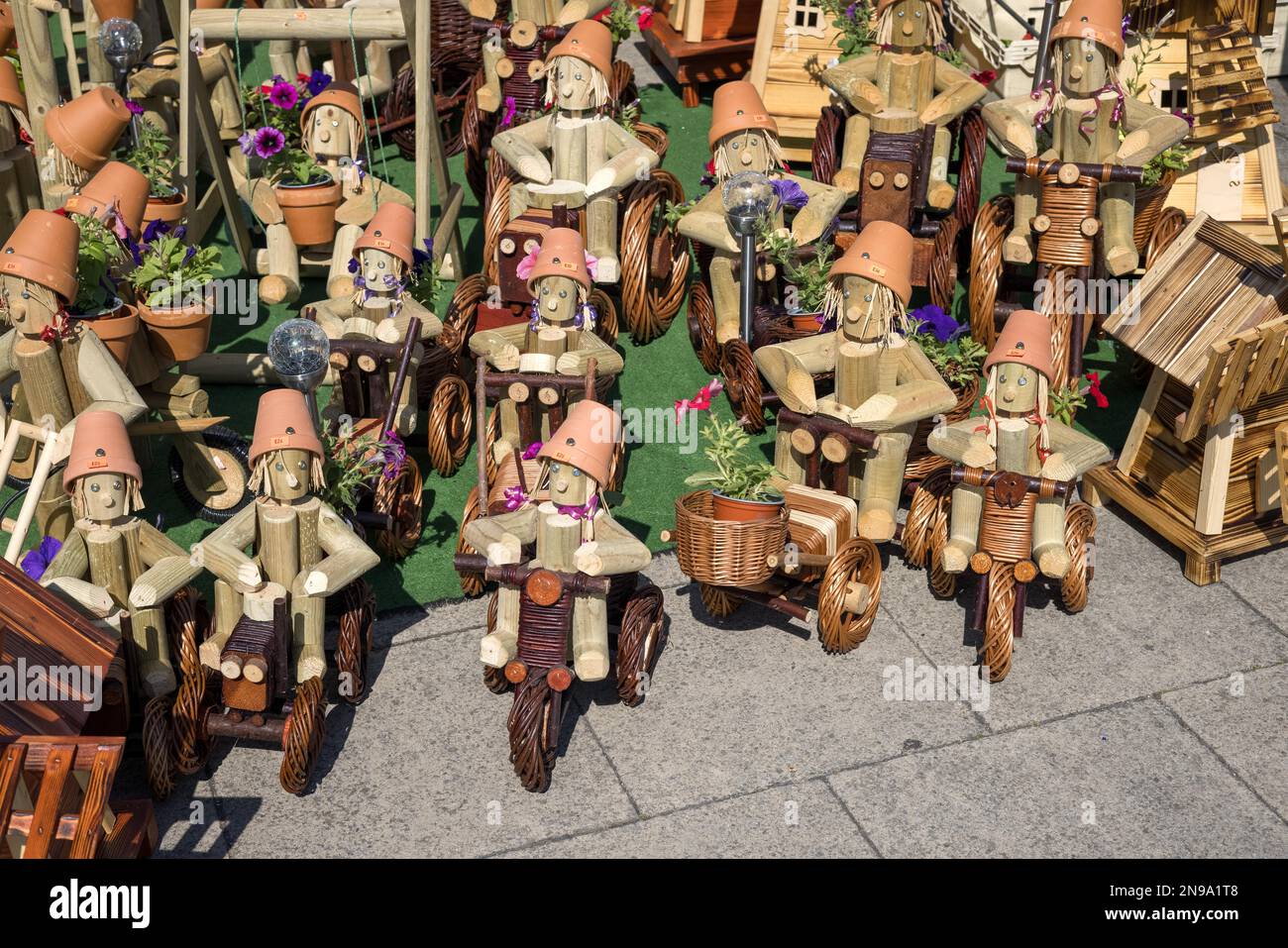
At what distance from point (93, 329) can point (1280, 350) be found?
506 centimetres

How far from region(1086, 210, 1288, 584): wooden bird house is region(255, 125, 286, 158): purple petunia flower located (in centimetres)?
436

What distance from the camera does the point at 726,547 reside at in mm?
6520

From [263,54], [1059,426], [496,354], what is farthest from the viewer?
[263,54]

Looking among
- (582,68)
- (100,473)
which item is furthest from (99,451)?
(582,68)

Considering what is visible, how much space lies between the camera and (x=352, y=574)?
6.34 metres

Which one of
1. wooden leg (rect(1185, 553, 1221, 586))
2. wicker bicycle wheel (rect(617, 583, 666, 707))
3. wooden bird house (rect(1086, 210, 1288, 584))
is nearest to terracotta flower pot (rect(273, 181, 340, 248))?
wicker bicycle wheel (rect(617, 583, 666, 707))

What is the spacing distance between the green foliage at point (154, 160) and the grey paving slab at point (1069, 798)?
5.02 m

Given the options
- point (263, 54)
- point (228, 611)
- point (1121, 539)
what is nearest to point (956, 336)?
point (1121, 539)

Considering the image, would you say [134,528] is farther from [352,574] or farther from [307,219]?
[307,219]

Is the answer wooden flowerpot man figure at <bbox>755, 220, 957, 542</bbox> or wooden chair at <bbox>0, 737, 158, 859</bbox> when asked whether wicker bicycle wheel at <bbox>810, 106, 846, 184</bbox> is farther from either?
wooden chair at <bbox>0, 737, 158, 859</bbox>

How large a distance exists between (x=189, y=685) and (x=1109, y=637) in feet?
12.5

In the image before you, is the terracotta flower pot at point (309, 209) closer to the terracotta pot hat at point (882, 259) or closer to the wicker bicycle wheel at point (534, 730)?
the terracotta pot hat at point (882, 259)

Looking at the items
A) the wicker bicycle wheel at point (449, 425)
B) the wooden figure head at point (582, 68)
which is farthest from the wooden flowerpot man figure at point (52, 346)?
the wooden figure head at point (582, 68)

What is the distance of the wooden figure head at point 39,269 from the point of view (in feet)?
22.1
